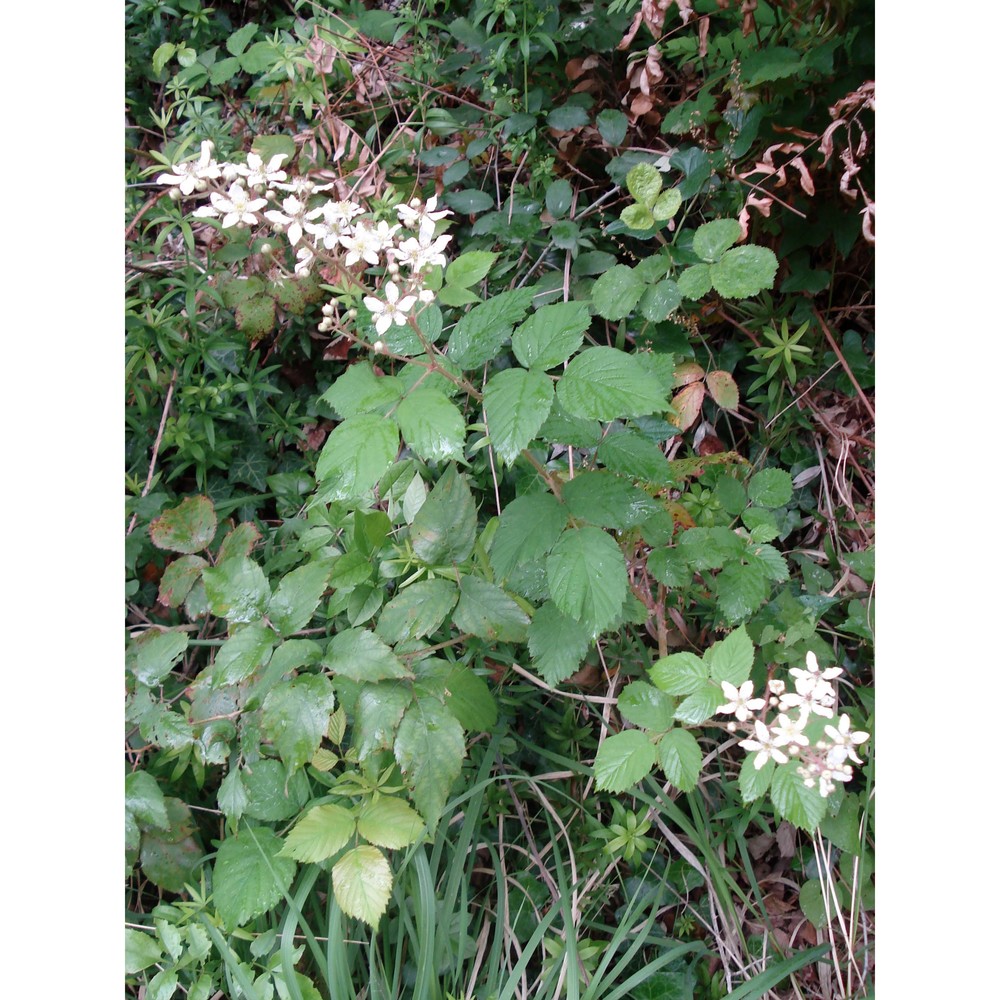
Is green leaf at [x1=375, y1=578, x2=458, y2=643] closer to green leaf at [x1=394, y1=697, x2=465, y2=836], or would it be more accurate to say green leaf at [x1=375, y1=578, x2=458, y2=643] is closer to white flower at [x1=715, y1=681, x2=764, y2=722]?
green leaf at [x1=394, y1=697, x2=465, y2=836]

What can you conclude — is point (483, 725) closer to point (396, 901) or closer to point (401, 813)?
point (401, 813)

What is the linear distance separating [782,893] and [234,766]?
3.02 ft

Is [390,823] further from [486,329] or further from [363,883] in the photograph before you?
[486,329]

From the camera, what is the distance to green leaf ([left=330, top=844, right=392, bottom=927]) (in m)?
0.98

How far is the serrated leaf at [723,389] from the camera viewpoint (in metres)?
1.33

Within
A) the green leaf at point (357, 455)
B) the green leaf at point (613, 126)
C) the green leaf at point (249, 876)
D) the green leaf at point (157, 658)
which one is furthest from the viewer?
the green leaf at point (613, 126)

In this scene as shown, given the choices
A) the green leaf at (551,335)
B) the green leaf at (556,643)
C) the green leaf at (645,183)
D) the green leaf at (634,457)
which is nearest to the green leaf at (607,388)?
the green leaf at (551,335)

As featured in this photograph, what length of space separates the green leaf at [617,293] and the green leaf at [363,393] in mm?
528

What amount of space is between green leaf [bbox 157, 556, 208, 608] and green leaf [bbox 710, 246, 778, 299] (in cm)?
98

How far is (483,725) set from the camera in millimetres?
1055

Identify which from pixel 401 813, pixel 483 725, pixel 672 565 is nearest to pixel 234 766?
pixel 401 813

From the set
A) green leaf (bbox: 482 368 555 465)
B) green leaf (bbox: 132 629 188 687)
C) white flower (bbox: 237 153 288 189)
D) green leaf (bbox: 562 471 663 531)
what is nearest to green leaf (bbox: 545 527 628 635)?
green leaf (bbox: 562 471 663 531)

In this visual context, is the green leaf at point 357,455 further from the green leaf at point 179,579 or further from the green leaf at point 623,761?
the green leaf at point 179,579

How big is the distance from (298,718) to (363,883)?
0.25m
